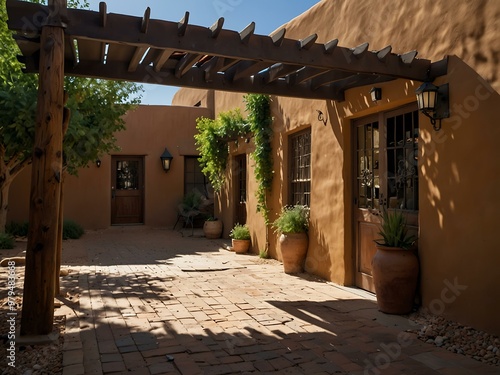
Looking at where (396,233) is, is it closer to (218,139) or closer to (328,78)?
(328,78)

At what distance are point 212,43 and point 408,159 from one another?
7.73ft

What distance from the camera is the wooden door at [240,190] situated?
33.5ft

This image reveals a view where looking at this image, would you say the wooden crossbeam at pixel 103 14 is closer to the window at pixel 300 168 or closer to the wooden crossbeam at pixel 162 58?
the wooden crossbeam at pixel 162 58

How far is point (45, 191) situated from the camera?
3588mm

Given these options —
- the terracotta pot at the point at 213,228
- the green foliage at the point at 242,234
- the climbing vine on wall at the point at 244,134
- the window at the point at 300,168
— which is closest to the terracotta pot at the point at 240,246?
the green foliage at the point at 242,234

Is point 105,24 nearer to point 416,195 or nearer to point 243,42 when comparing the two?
point 243,42

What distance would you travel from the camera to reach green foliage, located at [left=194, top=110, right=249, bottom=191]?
9.68 m

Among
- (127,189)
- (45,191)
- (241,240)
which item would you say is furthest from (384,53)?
(127,189)

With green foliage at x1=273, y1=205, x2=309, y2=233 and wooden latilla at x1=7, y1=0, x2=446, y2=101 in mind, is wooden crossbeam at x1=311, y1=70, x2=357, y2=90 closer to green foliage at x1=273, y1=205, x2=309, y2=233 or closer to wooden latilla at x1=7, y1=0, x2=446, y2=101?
wooden latilla at x1=7, y1=0, x2=446, y2=101

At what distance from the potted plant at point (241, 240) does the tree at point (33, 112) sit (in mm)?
3153

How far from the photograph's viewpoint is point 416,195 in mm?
4660

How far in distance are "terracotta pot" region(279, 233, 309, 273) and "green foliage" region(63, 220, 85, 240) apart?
6363 millimetres

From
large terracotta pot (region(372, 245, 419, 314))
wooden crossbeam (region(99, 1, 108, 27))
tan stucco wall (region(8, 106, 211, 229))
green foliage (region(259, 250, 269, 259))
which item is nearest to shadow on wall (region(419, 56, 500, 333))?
large terracotta pot (region(372, 245, 419, 314))

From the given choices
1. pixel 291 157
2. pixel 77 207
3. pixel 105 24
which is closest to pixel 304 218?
pixel 291 157
